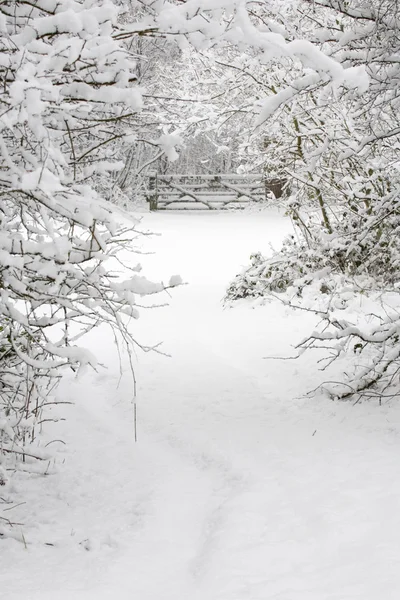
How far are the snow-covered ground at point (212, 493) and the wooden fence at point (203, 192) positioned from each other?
17224 millimetres

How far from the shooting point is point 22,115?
2.60 meters

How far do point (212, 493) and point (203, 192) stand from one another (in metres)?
21.4

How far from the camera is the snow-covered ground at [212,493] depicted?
3.70 meters

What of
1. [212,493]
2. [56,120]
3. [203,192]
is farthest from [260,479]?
[203,192]

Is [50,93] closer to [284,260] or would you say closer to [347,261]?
[347,261]

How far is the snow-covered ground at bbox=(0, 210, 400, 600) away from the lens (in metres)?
3.70

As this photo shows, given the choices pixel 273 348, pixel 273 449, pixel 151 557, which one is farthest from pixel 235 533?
pixel 273 348

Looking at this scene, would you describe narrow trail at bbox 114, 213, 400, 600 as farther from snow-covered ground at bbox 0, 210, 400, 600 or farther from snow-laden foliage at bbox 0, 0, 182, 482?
snow-laden foliage at bbox 0, 0, 182, 482

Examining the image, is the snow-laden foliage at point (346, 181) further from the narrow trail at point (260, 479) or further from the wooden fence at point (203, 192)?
the wooden fence at point (203, 192)

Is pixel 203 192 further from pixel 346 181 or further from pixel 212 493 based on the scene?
pixel 212 493

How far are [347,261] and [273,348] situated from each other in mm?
2108

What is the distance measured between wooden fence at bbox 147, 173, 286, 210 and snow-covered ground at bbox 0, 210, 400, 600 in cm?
1722

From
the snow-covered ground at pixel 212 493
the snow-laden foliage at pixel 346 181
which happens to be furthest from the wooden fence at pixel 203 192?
the snow-covered ground at pixel 212 493

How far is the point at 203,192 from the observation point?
83.7ft
